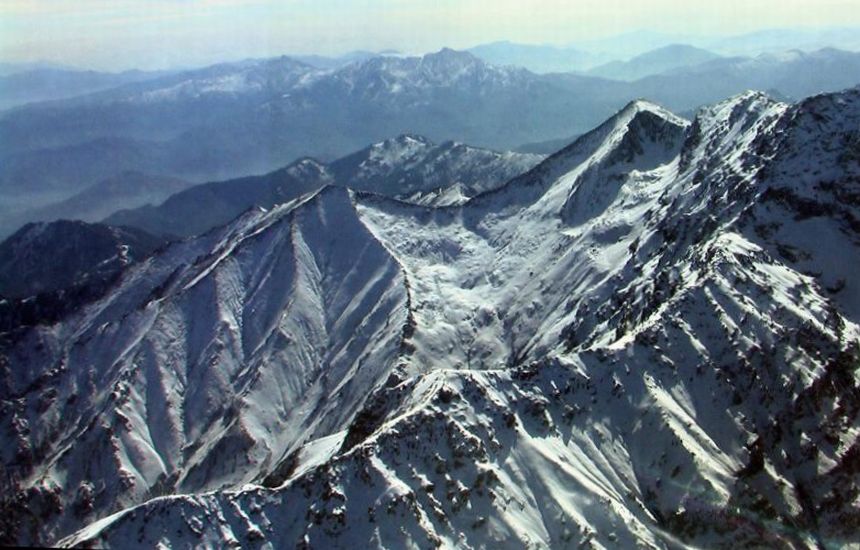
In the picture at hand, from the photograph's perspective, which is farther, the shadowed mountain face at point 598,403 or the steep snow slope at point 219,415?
the steep snow slope at point 219,415

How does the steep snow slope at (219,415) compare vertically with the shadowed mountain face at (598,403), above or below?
below

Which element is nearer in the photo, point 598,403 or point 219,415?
point 598,403

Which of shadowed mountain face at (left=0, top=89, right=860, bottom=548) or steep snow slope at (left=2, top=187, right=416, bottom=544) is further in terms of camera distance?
steep snow slope at (left=2, top=187, right=416, bottom=544)

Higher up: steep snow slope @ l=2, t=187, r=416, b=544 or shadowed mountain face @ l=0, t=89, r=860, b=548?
shadowed mountain face @ l=0, t=89, r=860, b=548

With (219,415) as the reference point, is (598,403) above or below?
above

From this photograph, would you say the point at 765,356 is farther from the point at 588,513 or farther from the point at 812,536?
the point at 588,513

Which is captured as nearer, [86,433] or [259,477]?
[259,477]

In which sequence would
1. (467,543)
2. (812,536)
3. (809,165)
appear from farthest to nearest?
1. (809,165)
2. (812,536)
3. (467,543)

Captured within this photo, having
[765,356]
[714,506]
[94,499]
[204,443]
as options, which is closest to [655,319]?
[765,356]
